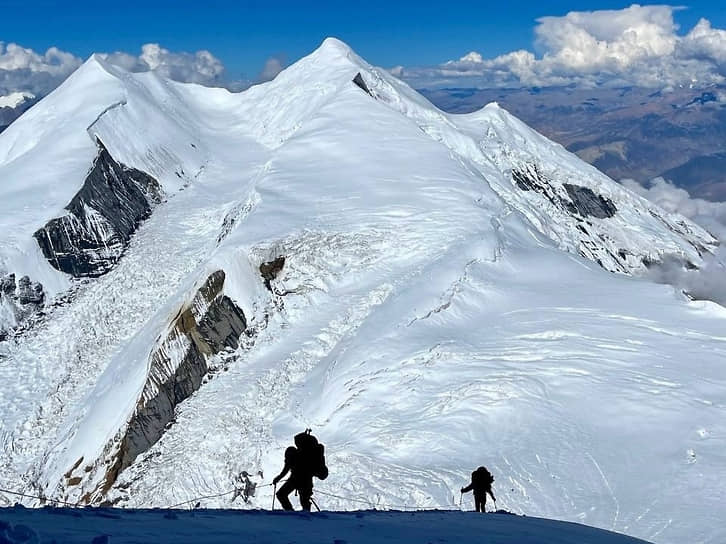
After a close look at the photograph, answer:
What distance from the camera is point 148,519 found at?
9898mm

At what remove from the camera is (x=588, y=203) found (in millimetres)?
102750

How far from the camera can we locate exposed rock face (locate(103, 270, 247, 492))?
36.5 meters

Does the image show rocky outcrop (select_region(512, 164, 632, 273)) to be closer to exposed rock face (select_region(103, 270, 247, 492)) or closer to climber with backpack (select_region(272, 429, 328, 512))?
exposed rock face (select_region(103, 270, 247, 492))

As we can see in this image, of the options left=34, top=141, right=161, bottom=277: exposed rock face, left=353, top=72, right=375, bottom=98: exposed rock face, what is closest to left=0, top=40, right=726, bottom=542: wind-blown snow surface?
left=34, top=141, right=161, bottom=277: exposed rock face

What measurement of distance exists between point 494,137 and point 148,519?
96.1m

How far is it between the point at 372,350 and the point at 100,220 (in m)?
42.1

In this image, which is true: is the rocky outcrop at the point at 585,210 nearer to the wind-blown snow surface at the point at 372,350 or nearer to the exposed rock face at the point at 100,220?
the wind-blown snow surface at the point at 372,350

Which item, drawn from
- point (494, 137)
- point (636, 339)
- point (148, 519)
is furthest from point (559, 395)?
point (494, 137)

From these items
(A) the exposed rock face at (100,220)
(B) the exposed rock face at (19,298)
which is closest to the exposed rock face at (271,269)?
(B) the exposed rock face at (19,298)

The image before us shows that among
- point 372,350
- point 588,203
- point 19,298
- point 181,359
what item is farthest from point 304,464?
point 588,203

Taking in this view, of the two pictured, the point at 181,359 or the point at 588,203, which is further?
the point at 588,203

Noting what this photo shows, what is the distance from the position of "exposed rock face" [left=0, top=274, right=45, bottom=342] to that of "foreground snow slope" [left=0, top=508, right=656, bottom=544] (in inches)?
1798

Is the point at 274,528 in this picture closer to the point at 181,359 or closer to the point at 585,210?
the point at 181,359

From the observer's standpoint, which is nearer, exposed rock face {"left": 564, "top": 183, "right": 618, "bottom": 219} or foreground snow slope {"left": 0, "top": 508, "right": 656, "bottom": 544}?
foreground snow slope {"left": 0, "top": 508, "right": 656, "bottom": 544}
